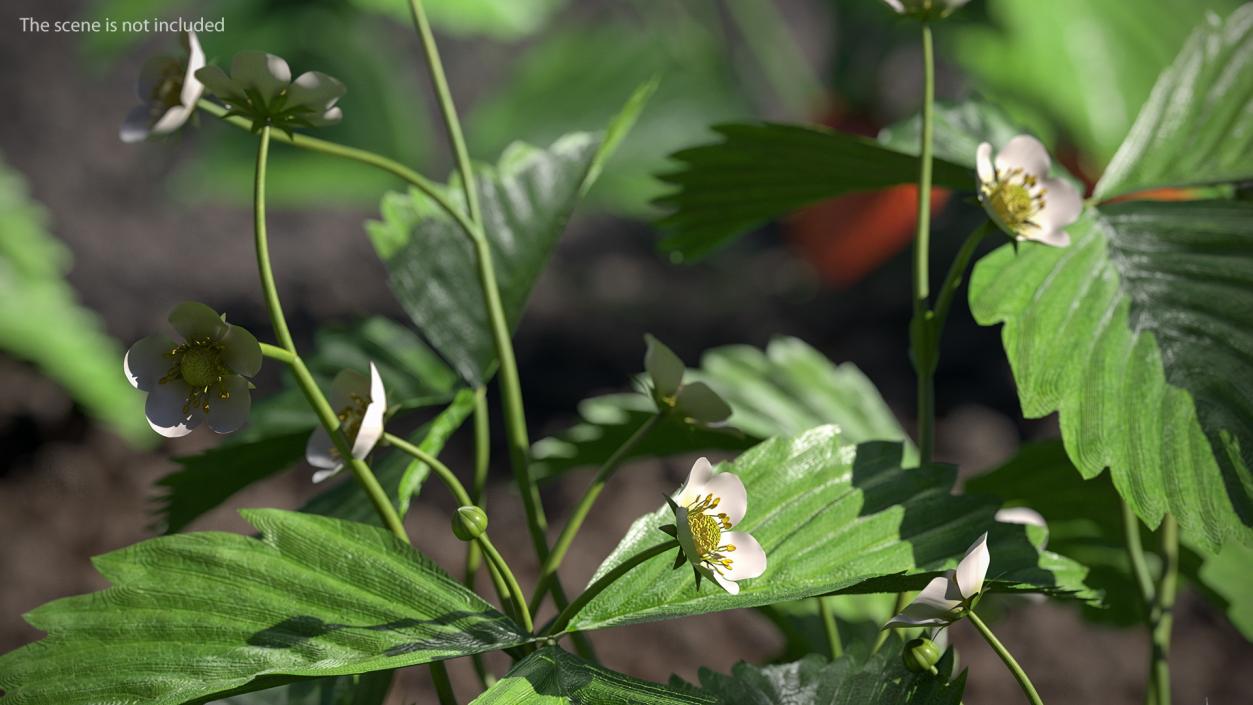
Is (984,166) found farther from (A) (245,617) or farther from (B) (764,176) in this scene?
(A) (245,617)

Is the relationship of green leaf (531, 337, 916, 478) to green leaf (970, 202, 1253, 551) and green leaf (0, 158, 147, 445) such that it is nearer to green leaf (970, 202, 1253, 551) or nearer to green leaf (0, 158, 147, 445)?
green leaf (970, 202, 1253, 551)

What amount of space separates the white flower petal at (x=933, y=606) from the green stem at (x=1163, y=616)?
16cm

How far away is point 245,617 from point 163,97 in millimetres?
157

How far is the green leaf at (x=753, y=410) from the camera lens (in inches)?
19.5

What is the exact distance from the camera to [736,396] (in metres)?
0.54

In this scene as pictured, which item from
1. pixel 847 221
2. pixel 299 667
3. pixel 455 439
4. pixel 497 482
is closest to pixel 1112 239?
pixel 299 667

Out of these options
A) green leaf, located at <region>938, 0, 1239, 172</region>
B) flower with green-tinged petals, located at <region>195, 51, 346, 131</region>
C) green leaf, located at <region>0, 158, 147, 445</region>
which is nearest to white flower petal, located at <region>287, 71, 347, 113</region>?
flower with green-tinged petals, located at <region>195, 51, 346, 131</region>

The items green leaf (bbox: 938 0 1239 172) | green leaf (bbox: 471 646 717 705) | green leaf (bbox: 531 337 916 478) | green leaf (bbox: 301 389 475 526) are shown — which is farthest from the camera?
green leaf (bbox: 938 0 1239 172)

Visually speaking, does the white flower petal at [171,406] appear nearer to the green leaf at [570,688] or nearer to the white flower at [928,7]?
the green leaf at [570,688]

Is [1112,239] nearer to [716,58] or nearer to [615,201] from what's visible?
[615,201]

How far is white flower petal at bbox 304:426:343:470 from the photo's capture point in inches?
13.0

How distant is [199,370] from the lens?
285mm

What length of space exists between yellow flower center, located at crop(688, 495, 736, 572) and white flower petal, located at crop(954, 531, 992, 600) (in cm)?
5

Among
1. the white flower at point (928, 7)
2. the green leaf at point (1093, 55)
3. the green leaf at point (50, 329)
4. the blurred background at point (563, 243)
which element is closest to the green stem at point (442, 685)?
the white flower at point (928, 7)
